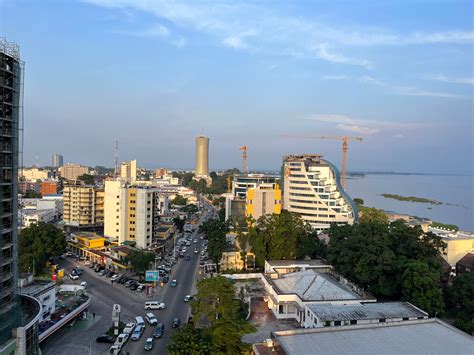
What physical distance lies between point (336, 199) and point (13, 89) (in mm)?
27908

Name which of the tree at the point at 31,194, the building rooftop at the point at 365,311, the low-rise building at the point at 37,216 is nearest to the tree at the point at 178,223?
the low-rise building at the point at 37,216

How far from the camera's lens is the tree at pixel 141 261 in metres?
21.1

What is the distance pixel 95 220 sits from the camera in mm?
33562

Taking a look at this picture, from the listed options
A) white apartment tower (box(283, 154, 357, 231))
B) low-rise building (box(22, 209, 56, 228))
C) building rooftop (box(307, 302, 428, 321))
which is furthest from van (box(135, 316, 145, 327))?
low-rise building (box(22, 209, 56, 228))

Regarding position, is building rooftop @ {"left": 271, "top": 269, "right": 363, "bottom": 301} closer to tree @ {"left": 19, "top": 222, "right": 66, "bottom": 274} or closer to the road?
the road

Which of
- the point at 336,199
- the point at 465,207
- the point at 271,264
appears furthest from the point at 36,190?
the point at 465,207

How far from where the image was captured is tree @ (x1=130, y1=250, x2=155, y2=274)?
69.1 ft

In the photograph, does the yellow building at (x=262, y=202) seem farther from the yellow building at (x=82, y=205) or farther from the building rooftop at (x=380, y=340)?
the building rooftop at (x=380, y=340)

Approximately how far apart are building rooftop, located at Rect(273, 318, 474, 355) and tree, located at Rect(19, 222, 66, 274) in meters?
15.9

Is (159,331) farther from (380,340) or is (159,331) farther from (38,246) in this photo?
(38,246)

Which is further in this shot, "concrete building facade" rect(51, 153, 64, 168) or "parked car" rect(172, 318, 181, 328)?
"concrete building facade" rect(51, 153, 64, 168)

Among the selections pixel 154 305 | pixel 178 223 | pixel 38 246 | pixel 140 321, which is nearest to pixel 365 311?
pixel 140 321

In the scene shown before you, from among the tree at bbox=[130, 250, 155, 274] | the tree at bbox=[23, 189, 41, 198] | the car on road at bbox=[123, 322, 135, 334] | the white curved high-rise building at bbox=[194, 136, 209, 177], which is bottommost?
the car on road at bbox=[123, 322, 135, 334]

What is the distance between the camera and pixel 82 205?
32875mm
